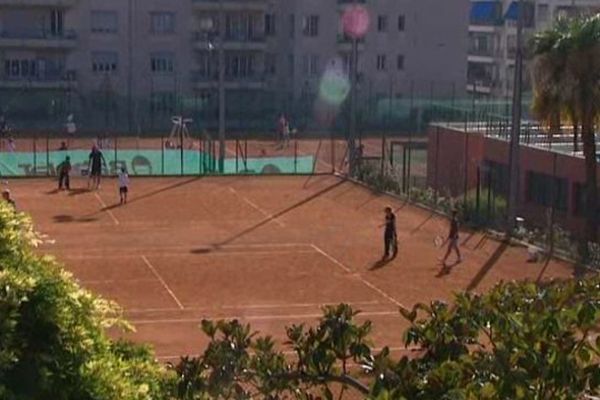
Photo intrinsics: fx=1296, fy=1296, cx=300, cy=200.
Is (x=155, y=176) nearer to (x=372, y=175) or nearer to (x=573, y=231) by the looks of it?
(x=372, y=175)

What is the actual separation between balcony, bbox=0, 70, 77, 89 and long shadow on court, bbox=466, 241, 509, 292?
37583 millimetres

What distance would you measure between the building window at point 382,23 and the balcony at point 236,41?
6081mm

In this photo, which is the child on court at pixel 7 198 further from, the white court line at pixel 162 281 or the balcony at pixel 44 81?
the balcony at pixel 44 81

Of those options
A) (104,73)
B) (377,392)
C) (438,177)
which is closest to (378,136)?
(104,73)

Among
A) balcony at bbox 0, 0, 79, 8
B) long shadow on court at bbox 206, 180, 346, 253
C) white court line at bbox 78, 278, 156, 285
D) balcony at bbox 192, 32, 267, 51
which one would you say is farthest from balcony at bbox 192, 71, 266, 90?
white court line at bbox 78, 278, 156, 285

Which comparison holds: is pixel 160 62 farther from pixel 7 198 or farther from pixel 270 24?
pixel 7 198

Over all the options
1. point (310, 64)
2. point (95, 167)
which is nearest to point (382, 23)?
point (310, 64)

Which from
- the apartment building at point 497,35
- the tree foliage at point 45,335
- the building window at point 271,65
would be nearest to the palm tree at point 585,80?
the tree foliage at point 45,335

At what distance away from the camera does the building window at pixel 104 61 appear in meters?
64.5

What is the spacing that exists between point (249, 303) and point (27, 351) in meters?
16.5

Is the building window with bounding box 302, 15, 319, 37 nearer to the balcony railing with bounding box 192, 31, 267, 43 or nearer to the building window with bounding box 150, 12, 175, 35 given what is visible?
the balcony railing with bounding box 192, 31, 267, 43

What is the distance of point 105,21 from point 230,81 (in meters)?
Result: 6.94

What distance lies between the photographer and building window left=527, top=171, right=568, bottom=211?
33156 millimetres

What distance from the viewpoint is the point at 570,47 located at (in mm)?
30156
